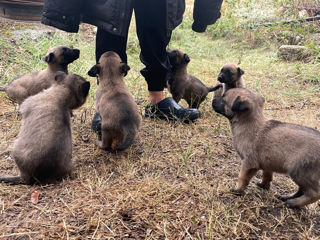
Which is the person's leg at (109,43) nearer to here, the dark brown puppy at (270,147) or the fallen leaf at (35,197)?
the dark brown puppy at (270,147)

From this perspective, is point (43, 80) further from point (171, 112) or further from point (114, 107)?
point (171, 112)

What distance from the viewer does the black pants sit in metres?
4.06

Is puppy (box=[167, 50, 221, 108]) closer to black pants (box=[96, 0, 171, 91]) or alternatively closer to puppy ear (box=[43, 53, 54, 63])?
black pants (box=[96, 0, 171, 91])


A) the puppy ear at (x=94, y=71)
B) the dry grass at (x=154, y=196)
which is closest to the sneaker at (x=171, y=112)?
the dry grass at (x=154, y=196)

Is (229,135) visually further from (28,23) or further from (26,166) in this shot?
(28,23)

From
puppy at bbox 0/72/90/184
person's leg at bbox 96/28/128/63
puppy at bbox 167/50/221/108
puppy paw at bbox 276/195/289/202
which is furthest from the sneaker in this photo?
puppy paw at bbox 276/195/289/202

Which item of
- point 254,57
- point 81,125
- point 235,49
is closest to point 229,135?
point 81,125

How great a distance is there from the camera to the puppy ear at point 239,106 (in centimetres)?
312

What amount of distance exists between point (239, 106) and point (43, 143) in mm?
2017

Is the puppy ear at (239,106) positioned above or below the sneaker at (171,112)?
above

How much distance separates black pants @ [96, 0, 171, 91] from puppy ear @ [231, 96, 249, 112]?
5.05 ft

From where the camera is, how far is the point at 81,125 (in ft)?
15.1

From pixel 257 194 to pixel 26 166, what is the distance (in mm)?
2339

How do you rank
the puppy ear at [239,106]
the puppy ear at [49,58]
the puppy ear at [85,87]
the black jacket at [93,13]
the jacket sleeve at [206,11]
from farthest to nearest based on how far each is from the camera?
the puppy ear at [49,58] < the jacket sleeve at [206,11] < the puppy ear at [85,87] < the black jacket at [93,13] < the puppy ear at [239,106]
